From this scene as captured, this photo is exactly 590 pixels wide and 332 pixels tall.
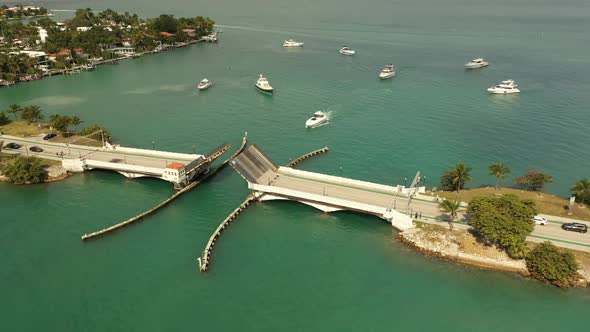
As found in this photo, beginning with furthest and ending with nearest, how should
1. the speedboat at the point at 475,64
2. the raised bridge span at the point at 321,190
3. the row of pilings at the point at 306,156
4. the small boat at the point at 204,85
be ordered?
the speedboat at the point at 475,64
the small boat at the point at 204,85
the row of pilings at the point at 306,156
the raised bridge span at the point at 321,190

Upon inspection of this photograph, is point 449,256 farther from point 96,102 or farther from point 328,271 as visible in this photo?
point 96,102

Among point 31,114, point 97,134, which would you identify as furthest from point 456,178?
point 31,114

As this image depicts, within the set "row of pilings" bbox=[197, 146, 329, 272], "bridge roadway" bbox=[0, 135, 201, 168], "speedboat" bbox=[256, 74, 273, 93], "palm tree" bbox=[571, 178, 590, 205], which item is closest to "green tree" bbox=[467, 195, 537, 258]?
"palm tree" bbox=[571, 178, 590, 205]

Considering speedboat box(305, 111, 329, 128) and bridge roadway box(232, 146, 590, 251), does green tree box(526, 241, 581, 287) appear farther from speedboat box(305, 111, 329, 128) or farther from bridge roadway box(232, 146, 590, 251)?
speedboat box(305, 111, 329, 128)

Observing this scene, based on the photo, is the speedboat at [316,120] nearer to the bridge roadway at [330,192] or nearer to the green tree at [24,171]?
the bridge roadway at [330,192]

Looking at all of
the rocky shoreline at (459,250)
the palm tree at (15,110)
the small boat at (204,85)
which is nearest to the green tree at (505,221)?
the rocky shoreline at (459,250)

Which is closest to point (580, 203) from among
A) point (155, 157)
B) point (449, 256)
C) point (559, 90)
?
point (449, 256)
